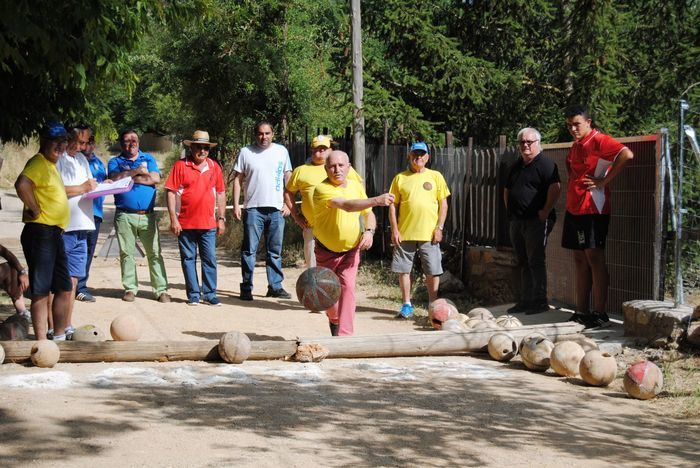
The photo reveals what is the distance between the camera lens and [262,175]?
1191cm

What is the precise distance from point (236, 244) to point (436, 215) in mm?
8160

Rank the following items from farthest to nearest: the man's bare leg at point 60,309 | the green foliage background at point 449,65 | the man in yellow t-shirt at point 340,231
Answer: the green foliage background at point 449,65 → the man in yellow t-shirt at point 340,231 → the man's bare leg at point 60,309

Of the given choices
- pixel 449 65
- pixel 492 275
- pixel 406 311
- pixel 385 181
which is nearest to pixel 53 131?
pixel 406 311

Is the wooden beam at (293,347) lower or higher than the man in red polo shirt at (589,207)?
lower

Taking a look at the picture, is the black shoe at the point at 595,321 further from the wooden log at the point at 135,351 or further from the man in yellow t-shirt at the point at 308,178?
the man in yellow t-shirt at the point at 308,178

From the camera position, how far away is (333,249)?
8.79 metres

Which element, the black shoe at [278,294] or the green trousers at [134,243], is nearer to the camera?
the green trousers at [134,243]

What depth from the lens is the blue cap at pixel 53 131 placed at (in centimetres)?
803

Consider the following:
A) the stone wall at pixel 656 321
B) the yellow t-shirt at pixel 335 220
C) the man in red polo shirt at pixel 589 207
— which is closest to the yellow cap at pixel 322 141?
the yellow t-shirt at pixel 335 220

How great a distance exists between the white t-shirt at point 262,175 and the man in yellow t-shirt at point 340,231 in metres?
3.10

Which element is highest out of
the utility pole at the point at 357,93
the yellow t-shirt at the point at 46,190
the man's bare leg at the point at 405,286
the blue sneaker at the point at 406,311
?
the utility pole at the point at 357,93

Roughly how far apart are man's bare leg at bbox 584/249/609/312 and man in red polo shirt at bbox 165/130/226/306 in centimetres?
431

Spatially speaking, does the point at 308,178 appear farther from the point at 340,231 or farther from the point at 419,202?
the point at 340,231

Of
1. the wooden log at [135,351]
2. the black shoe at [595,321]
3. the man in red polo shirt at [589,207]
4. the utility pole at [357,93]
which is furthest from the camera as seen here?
the utility pole at [357,93]
